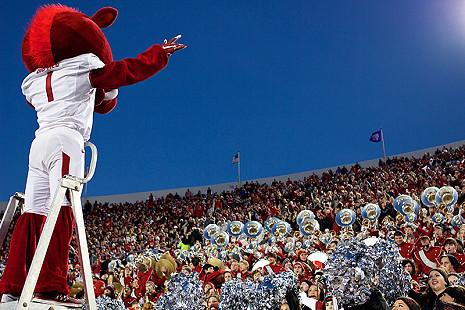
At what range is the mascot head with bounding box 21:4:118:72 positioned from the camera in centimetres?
251

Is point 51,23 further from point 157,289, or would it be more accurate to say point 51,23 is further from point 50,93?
point 157,289

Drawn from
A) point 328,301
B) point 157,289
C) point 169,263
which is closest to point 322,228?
point 169,263

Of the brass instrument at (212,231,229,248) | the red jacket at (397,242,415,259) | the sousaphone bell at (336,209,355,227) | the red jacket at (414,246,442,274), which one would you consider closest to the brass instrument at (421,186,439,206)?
the sousaphone bell at (336,209,355,227)

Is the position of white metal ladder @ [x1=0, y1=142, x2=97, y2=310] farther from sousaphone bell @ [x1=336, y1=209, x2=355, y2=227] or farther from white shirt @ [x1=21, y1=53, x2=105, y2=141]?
sousaphone bell @ [x1=336, y1=209, x2=355, y2=227]

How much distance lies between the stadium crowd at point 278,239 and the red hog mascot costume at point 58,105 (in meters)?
2.24

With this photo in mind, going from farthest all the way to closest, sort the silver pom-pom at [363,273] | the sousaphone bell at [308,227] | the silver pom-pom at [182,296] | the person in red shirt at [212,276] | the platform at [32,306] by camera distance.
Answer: the sousaphone bell at [308,227] < the person in red shirt at [212,276] < the silver pom-pom at [182,296] < the silver pom-pom at [363,273] < the platform at [32,306]

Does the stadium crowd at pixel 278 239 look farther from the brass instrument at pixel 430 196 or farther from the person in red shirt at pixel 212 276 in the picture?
the brass instrument at pixel 430 196

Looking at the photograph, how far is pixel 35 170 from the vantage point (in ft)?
7.75

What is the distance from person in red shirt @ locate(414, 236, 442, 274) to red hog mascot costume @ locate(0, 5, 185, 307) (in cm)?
505

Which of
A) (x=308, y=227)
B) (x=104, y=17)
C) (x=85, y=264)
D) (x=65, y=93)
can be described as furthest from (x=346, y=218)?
(x=85, y=264)

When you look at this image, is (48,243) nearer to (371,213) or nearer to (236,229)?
(371,213)

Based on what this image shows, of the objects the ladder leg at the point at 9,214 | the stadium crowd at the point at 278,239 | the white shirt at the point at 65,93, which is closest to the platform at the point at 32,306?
the ladder leg at the point at 9,214

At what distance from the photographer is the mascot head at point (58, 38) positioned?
251 cm

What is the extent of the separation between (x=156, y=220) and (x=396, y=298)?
17.1 m
